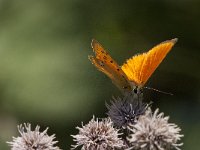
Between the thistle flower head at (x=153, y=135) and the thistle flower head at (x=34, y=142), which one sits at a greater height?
the thistle flower head at (x=34, y=142)

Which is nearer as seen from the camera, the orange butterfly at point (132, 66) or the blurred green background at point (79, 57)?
the orange butterfly at point (132, 66)

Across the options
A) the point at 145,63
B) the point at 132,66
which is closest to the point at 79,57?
the point at 132,66

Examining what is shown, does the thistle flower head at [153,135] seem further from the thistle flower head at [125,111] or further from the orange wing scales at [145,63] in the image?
the orange wing scales at [145,63]

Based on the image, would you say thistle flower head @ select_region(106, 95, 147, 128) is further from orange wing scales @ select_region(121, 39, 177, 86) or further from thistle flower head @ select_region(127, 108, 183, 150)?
thistle flower head @ select_region(127, 108, 183, 150)

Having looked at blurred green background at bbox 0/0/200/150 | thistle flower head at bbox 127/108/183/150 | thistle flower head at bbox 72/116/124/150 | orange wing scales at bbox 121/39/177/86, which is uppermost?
blurred green background at bbox 0/0/200/150

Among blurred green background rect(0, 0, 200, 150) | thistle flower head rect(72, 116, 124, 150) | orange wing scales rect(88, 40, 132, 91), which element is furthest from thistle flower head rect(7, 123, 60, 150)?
blurred green background rect(0, 0, 200, 150)

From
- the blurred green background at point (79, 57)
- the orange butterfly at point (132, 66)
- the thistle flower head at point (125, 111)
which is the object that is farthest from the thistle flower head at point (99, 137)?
the blurred green background at point (79, 57)
